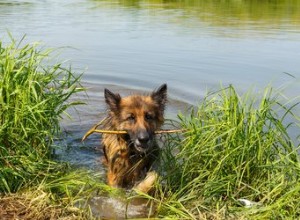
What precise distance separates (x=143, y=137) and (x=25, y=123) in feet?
4.99

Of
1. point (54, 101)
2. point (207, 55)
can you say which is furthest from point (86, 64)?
point (54, 101)

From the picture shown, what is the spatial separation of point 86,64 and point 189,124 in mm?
7698

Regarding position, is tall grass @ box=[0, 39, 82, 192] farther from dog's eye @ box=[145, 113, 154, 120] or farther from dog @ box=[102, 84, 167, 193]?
dog's eye @ box=[145, 113, 154, 120]

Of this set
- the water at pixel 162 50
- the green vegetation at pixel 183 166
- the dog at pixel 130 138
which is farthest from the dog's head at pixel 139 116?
the water at pixel 162 50

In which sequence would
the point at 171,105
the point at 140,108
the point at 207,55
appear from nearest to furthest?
the point at 140,108
the point at 171,105
the point at 207,55

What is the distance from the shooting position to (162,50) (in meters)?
15.6

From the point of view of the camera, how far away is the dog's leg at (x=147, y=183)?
579cm

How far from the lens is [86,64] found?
13539 mm

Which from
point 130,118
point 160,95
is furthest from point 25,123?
point 160,95

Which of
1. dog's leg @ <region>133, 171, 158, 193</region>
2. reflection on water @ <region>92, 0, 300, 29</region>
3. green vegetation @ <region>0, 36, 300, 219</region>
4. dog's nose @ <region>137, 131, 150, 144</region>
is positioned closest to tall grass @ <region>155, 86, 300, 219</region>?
green vegetation @ <region>0, 36, 300, 219</region>

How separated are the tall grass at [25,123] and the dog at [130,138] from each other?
0.72 meters

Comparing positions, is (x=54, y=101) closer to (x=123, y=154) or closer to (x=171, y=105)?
(x=123, y=154)

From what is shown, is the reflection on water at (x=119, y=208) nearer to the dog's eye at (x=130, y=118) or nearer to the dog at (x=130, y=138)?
the dog at (x=130, y=138)

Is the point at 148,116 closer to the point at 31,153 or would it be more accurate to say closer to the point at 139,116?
the point at 139,116
